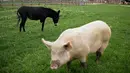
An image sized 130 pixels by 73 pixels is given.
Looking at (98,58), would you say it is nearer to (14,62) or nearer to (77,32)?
(77,32)

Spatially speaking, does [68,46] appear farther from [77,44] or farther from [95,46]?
[95,46]

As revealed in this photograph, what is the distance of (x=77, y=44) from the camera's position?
19.7 feet

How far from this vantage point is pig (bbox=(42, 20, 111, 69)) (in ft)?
17.7

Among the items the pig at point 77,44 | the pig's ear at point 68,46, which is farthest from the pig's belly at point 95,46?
the pig's ear at point 68,46

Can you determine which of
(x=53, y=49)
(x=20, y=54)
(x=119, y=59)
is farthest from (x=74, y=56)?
(x=20, y=54)

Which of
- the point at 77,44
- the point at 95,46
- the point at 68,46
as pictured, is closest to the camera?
the point at 68,46

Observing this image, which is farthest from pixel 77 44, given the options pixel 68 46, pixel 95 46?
pixel 95 46

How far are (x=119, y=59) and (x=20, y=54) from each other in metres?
4.10

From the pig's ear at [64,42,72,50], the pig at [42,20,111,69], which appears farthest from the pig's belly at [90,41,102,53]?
the pig's ear at [64,42,72,50]

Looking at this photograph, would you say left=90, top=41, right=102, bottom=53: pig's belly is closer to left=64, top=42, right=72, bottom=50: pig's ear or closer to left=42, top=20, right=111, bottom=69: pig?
left=42, top=20, right=111, bottom=69: pig

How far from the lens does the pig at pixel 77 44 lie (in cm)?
540

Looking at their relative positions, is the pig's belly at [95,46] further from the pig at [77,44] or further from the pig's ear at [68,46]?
the pig's ear at [68,46]

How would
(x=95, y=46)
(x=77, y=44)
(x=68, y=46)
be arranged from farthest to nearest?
(x=95, y=46)
(x=77, y=44)
(x=68, y=46)

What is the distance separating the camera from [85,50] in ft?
20.3
